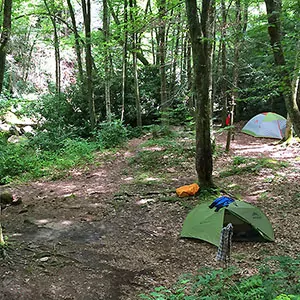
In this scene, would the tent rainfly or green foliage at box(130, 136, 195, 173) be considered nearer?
green foliage at box(130, 136, 195, 173)

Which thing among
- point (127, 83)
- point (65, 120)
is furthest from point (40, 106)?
point (127, 83)

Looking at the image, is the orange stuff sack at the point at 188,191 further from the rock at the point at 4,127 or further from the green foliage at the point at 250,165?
the rock at the point at 4,127

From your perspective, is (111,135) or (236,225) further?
(111,135)

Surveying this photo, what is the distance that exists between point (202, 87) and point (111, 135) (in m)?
6.98

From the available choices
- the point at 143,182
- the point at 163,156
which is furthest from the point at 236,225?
the point at 163,156

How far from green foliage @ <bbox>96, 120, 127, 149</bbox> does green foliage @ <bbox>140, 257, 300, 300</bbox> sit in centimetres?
965

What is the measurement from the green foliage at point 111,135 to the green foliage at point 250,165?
17.8ft

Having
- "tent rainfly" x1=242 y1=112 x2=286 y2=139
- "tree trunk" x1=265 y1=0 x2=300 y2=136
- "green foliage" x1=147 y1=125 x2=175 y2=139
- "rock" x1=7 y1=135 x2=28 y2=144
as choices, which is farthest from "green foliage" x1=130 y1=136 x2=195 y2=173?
"rock" x1=7 y1=135 x2=28 y2=144

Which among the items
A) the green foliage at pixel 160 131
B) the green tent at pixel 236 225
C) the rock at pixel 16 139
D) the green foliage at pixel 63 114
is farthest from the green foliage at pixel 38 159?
the green tent at pixel 236 225

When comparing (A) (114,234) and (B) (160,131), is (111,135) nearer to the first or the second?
(B) (160,131)

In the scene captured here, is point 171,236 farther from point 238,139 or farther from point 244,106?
point 244,106

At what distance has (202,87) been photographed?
7.47 metres

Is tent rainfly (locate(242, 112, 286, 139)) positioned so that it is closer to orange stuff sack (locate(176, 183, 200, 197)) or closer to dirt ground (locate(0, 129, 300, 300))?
dirt ground (locate(0, 129, 300, 300))

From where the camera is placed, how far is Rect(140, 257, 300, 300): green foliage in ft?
10.4
